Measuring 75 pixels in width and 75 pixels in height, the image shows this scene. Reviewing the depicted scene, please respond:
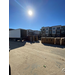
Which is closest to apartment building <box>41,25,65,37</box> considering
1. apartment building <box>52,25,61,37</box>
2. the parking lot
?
apartment building <box>52,25,61,37</box>

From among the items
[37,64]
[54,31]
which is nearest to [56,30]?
[54,31]

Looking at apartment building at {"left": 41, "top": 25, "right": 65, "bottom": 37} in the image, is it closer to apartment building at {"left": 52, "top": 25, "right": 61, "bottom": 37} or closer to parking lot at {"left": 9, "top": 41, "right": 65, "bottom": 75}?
apartment building at {"left": 52, "top": 25, "right": 61, "bottom": 37}

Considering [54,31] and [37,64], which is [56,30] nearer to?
[54,31]

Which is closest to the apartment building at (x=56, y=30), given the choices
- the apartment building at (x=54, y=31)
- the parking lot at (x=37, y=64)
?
the apartment building at (x=54, y=31)

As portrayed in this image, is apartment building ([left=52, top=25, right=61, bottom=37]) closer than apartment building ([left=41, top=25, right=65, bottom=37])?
No

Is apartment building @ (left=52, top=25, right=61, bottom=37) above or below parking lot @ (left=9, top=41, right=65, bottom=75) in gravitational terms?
above

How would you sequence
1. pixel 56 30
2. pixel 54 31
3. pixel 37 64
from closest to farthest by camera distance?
pixel 37 64 < pixel 56 30 < pixel 54 31

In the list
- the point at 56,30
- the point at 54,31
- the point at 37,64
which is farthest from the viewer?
the point at 54,31

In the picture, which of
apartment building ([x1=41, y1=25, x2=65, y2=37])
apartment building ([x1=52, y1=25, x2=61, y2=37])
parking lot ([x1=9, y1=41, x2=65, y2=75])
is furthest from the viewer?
apartment building ([x1=52, y1=25, x2=61, y2=37])

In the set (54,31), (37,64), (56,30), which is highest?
(56,30)

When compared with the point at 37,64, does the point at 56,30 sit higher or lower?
higher

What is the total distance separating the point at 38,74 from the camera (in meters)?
2.71

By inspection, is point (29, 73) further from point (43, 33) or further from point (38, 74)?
point (43, 33)
